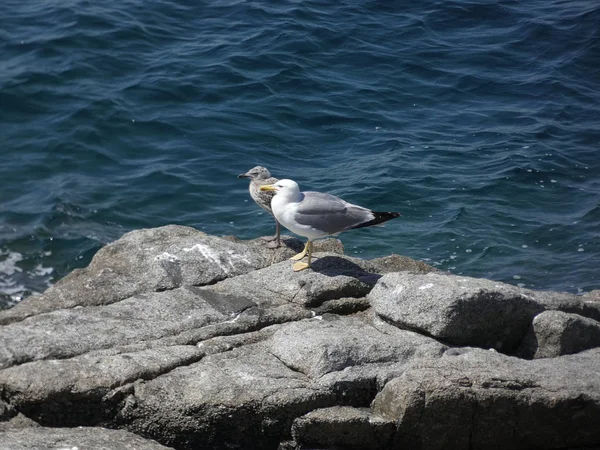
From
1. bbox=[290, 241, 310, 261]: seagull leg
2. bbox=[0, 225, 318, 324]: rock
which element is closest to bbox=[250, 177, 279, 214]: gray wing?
bbox=[0, 225, 318, 324]: rock

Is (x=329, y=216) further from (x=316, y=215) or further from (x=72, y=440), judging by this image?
(x=72, y=440)

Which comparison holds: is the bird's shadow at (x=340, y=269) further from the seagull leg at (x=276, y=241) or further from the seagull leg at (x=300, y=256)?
the seagull leg at (x=276, y=241)

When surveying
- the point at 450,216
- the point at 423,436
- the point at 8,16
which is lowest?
the point at 450,216

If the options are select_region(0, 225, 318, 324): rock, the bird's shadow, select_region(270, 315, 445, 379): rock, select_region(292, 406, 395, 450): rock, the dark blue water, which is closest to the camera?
select_region(292, 406, 395, 450): rock

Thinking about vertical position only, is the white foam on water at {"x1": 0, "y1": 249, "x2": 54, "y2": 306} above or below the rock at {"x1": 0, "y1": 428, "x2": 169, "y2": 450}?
below

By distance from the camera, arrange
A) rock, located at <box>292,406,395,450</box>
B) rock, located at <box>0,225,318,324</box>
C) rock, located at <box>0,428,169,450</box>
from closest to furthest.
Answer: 1. rock, located at <box>0,428,169,450</box>
2. rock, located at <box>292,406,395,450</box>
3. rock, located at <box>0,225,318,324</box>

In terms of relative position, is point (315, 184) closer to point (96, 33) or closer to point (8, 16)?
point (96, 33)

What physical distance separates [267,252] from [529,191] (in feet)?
19.3

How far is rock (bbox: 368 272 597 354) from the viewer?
5.89 metres

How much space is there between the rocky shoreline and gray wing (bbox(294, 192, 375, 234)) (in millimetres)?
406

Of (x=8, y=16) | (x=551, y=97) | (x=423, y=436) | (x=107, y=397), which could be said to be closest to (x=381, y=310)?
(x=423, y=436)

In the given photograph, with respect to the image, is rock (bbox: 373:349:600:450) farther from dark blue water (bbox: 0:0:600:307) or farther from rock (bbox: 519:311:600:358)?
dark blue water (bbox: 0:0:600:307)

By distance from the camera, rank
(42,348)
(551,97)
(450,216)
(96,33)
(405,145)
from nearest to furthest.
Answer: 1. (42,348)
2. (450,216)
3. (405,145)
4. (551,97)
5. (96,33)

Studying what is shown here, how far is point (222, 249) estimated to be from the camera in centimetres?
718
